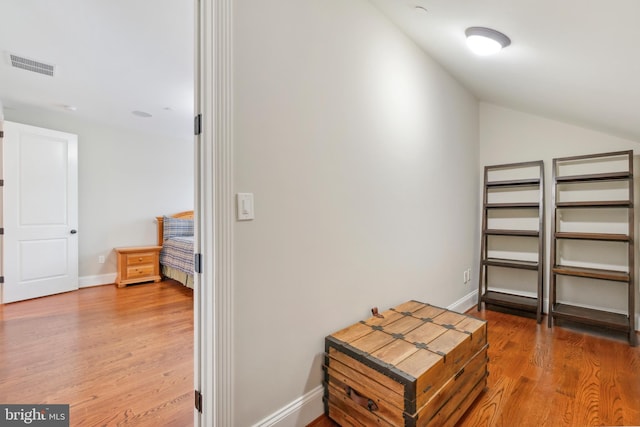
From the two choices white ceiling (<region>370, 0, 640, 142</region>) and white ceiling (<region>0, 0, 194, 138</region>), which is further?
white ceiling (<region>0, 0, 194, 138</region>)

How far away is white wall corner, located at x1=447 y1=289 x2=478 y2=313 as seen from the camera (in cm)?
300

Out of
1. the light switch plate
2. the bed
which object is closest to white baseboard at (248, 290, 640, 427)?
the light switch plate

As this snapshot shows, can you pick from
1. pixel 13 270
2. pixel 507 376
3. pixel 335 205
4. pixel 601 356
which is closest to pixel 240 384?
pixel 335 205

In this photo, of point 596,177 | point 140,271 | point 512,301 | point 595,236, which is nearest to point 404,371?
point 512,301

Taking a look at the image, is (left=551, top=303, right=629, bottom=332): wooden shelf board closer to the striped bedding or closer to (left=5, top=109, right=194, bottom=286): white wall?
the striped bedding

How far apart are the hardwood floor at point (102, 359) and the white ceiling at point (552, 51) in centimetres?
273

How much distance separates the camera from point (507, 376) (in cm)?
196

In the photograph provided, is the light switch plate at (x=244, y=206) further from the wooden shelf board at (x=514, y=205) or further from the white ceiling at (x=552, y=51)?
the wooden shelf board at (x=514, y=205)

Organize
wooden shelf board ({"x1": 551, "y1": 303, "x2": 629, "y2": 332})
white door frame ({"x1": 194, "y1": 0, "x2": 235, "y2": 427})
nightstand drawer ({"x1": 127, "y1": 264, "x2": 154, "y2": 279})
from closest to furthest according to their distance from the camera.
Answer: white door frame ({"x1": 194, "y1": 0, "x2": 235, "y2": 427}), wooden shelf board ({"x1": 551, "y1": 303, "x2": 629, "y2": 332}), nightstand drawer ({"x1": 127, "y1": 264, "x2": 154, "y2": 279})

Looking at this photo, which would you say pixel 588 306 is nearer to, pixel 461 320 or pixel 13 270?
pixel 461 320

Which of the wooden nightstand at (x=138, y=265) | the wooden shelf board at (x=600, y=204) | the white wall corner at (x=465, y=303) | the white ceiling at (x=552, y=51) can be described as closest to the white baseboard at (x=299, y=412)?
the white wall corner at (x=465, y=303)

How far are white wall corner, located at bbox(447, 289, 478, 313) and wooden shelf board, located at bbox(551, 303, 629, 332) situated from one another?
739 mm

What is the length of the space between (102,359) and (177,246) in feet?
7.94

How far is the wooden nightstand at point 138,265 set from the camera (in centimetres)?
441
